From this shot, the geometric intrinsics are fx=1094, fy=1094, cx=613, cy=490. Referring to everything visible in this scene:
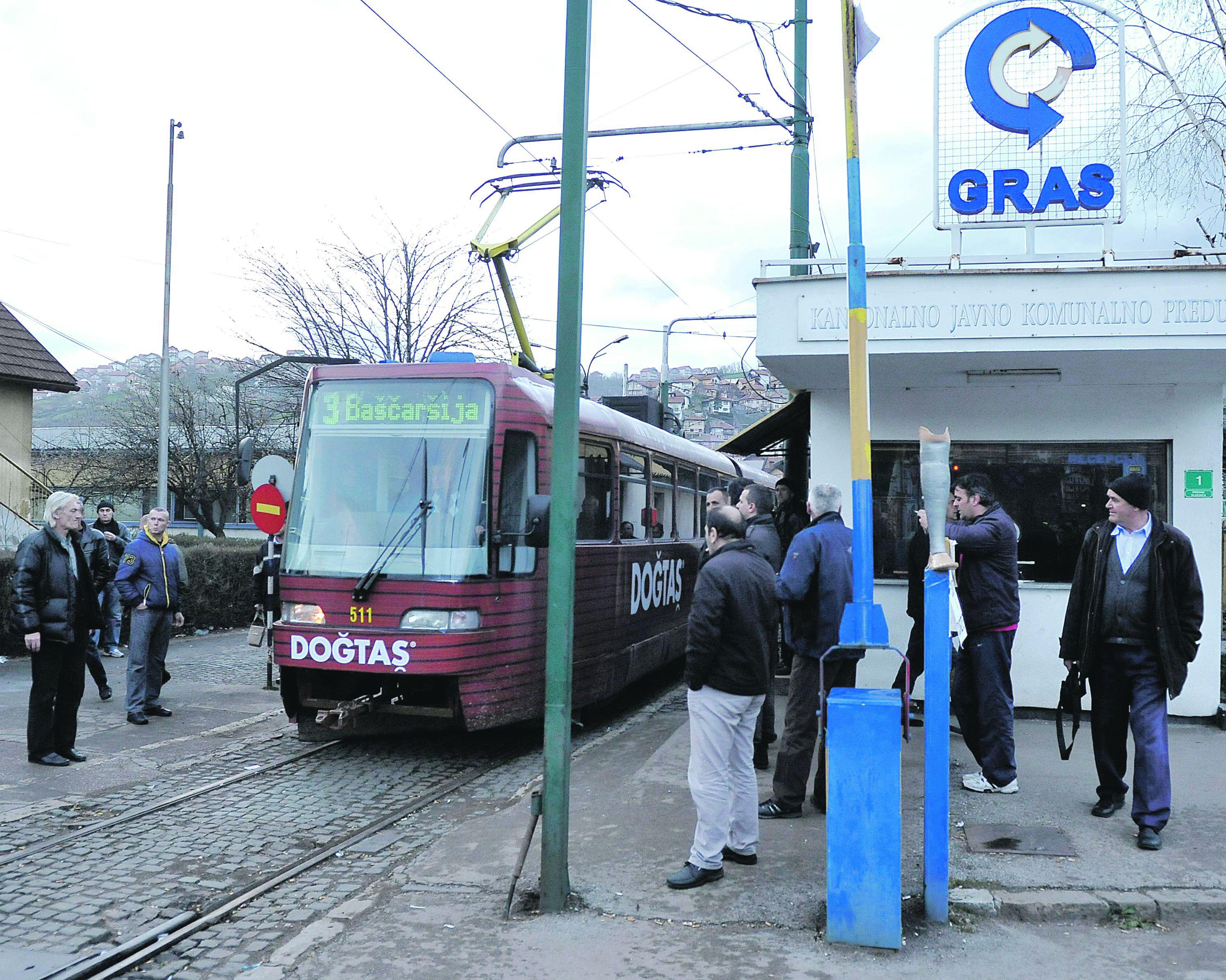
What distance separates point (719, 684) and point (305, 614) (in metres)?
3.81

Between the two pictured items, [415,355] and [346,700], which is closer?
[346,700]

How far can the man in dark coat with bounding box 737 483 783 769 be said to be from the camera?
6.51 m

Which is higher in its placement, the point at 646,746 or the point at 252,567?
the point at 252,567

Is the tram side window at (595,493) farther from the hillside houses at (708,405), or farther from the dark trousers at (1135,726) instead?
the hillside houses at (708,405)

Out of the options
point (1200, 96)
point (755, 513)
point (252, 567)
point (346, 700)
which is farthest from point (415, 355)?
point (755, 513)

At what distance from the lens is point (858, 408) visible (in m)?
4.66

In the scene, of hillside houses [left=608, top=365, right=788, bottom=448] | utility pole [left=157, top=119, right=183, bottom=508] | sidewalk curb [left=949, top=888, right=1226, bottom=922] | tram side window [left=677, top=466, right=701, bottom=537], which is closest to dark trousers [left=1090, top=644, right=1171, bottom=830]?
sidewalk curb [left=949, top=888, right=1226, bottom=922]

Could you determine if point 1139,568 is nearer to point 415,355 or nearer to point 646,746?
point 646,746

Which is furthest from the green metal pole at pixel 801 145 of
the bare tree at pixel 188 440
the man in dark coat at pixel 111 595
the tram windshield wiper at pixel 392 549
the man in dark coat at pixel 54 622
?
the bare tree at pixel 188 440

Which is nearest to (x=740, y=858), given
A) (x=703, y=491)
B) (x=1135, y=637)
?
(x=1135, y=637)

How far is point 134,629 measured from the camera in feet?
30.5

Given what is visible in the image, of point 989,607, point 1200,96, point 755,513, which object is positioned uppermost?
point 1200,96

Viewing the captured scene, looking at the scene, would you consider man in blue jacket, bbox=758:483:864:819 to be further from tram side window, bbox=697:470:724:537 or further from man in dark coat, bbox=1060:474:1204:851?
tram side window, bbox=697:470:724:537

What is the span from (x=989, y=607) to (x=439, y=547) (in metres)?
3.61
